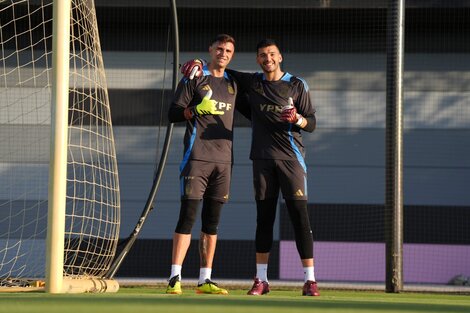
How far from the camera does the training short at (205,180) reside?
614 centimetres

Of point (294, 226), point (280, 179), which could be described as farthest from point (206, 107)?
point (294, 226)

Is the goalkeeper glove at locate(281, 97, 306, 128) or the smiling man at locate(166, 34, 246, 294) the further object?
the smiling man at locate(166, 34, 246, 294)

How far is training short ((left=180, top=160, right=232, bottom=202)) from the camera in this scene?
614 centimetres

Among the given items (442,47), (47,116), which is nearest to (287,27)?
(442,47)

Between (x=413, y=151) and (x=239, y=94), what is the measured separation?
7.41 meters

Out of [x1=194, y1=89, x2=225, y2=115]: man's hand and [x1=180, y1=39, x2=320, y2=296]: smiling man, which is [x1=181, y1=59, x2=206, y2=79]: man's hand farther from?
[x1=194, y1=89, x2=225, y2=115]: man's hand

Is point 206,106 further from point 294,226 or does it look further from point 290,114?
point 294,226

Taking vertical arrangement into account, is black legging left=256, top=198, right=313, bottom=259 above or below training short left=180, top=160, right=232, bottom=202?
below

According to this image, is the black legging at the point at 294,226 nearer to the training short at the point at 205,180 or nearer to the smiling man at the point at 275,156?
the smiling man at the point at 275,156

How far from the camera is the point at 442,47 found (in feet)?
43.6

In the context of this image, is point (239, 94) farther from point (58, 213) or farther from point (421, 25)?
point (421, 25)

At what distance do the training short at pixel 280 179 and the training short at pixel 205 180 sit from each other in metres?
0.21

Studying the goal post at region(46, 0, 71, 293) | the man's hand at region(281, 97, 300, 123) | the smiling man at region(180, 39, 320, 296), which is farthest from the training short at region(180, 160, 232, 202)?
the goal post at region(46, 0, 71, 293)

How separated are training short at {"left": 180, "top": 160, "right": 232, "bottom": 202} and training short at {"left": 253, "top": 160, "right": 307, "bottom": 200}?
0.21 m
